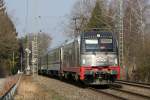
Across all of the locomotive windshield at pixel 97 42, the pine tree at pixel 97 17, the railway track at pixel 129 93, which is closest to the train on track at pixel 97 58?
the locomotive windshield at pixel 97 42

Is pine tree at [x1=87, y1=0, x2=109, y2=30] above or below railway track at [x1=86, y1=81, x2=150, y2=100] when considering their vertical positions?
above

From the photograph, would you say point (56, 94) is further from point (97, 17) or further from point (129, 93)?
point (97, 17)

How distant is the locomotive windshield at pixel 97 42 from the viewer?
90.8 ft

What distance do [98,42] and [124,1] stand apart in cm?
3914

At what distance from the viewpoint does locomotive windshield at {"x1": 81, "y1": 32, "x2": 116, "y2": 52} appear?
27672mm

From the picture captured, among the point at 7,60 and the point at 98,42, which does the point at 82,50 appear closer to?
the point at 98,42

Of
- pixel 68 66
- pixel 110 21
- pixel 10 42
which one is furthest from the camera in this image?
pixel 10 42

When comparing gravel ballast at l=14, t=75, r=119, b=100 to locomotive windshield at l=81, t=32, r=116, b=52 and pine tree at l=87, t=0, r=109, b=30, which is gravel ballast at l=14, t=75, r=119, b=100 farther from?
pine tree at l=87, t=0, r=109, b=30

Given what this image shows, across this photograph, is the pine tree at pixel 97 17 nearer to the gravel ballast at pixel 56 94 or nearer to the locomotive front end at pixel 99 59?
the locomotive front end at pixel 99 59

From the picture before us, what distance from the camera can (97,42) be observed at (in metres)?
27.9

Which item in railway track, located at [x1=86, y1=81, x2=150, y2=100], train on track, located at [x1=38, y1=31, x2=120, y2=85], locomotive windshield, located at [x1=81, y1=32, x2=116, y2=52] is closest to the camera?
railway track, located at [x1=86, y1=81, x2=150, y2=100]

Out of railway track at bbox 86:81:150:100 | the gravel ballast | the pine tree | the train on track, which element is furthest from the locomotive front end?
the pine tree

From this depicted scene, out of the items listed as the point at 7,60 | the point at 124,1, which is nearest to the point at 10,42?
the point at 7,60

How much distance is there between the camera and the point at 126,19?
63031 mm
